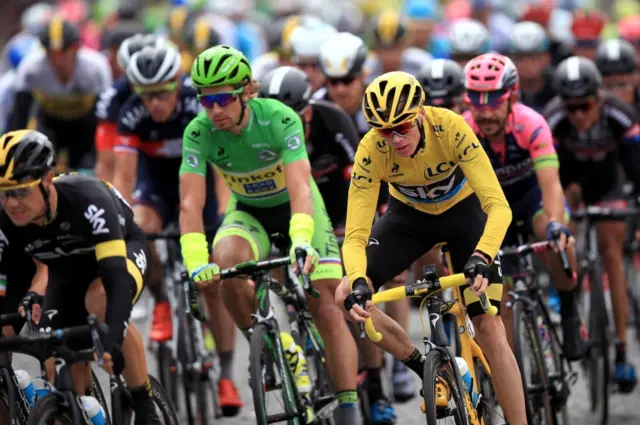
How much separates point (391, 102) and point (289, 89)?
225cm

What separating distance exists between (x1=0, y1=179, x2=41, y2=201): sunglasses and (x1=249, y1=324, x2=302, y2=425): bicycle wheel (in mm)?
1577

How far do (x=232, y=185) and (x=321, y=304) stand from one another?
92 centimetres

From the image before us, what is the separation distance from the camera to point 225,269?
8297 mm

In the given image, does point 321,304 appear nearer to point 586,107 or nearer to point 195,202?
point 195,202

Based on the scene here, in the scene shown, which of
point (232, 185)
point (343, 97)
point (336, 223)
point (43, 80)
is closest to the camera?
point (232, 185)

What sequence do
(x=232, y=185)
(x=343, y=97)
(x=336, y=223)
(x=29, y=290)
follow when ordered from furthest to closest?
1. (x=343, y=97)
2. (x=336, y=223)
3. (x=232, y=185)
4. (x=29, y=290)

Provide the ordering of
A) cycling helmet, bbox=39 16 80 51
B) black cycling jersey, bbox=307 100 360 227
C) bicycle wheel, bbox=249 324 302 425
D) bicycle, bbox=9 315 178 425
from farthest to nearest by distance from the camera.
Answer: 1. cycling helmet, bbox=39 16 80 51
2. black cycling jersey, bbox=307 100 360 227
3. bicycle wheel, bbox=249 324 302 425
4. bicycle, bbox=9 315 178 425

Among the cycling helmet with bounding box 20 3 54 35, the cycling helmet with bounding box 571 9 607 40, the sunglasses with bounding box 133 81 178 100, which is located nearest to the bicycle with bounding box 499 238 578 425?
the sunglasses with bounding box 133 81 178 100

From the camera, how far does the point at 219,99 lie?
341 inches

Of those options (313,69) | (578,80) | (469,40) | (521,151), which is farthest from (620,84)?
(521,151)

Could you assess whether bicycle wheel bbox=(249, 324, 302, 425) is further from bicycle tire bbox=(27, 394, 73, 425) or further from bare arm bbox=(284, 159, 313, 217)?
bicycle tire bbox=(27, 394, 73, 425)

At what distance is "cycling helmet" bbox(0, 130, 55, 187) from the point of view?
7.15m

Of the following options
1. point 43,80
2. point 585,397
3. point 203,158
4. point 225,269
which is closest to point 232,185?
point 203,158

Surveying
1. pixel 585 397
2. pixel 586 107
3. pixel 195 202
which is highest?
pixel 586 107
